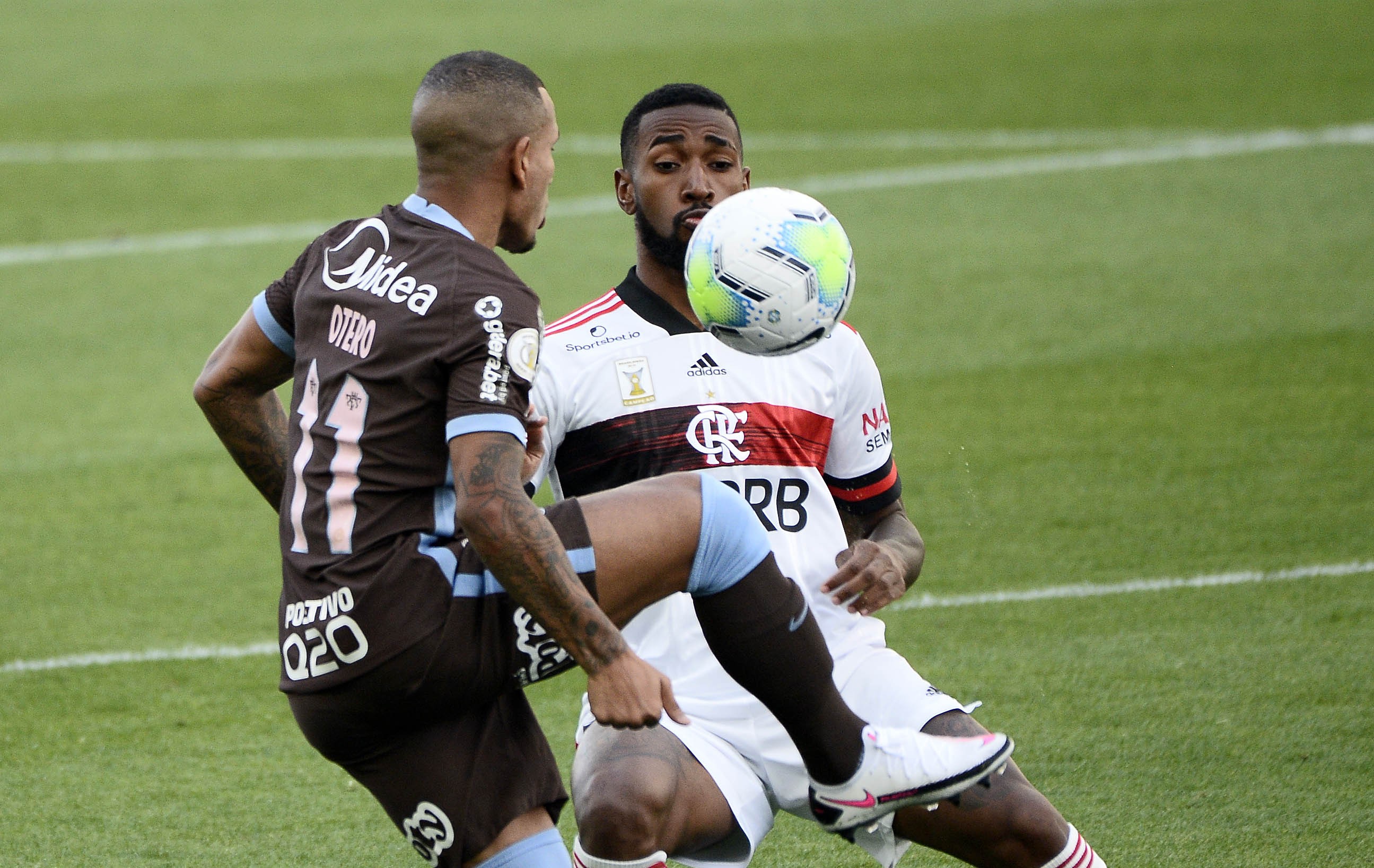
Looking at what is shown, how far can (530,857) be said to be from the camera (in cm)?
378

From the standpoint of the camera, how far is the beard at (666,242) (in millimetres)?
4609

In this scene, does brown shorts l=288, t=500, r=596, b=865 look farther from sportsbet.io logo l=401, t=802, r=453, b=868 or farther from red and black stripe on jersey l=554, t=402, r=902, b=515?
red and black stripe on jersey l=554, t=402, r=902, b=515

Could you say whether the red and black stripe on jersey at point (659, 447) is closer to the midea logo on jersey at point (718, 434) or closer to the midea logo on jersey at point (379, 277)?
the midea logo on jersey at point (718, 434)

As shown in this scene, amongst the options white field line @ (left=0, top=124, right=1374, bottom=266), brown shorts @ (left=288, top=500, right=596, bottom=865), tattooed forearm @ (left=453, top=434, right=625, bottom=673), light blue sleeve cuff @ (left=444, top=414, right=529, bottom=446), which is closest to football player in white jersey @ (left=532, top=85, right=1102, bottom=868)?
brown shorts @ (left=288, top=500, right=596, bottom=865)

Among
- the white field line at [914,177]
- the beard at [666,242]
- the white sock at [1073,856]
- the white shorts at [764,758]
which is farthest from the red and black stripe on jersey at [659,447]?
the white field line at [914,177]

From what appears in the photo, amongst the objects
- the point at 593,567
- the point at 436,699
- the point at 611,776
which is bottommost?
the point at 611,776

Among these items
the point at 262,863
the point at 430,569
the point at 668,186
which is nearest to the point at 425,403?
the point at 430,569

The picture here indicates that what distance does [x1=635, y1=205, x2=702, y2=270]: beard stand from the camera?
461cm

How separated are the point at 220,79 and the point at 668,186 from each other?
18.9 m

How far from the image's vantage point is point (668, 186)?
184 inches

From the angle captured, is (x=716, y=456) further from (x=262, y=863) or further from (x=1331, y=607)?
(x=1331, y=607)

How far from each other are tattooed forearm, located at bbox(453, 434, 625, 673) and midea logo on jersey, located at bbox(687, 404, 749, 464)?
1028 millimetres

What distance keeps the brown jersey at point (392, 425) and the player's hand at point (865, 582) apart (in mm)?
992

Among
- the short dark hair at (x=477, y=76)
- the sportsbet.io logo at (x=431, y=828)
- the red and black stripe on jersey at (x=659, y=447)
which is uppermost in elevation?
the short dark hair at (x=477, y=76)
